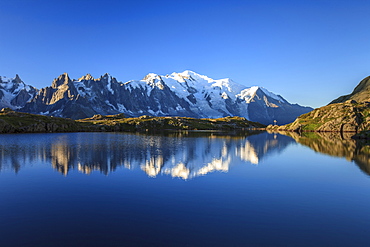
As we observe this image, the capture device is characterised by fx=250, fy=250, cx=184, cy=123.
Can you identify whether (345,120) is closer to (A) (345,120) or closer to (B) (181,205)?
(A) (345,120)

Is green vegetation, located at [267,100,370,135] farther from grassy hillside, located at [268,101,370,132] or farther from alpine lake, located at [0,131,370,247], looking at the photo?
alpine lake, located at [0,131,370,247]

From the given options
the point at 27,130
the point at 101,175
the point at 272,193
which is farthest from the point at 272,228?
the point at 27,130

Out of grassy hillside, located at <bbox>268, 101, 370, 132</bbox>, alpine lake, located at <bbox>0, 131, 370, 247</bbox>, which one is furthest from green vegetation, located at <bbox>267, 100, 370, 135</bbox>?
alpine lake, located at <bbox>0, 131, 370, 247</bbox>

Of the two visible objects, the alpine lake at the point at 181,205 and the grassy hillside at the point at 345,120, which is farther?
the grassy hillside at the point at 345,120

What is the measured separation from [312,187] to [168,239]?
25.1m

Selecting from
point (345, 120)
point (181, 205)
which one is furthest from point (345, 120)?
point (181, 205)

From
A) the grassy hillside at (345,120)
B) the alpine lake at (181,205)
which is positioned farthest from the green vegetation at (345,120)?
the alpine lake at (181,205)

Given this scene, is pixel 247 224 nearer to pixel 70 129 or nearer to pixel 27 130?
pixel 27 130

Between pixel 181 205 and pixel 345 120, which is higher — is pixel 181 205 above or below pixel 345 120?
below

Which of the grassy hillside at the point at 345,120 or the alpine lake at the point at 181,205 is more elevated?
the grassy hillside at the point at 345,120

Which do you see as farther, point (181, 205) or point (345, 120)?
point (345, 120)

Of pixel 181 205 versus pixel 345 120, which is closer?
pixel 181 205

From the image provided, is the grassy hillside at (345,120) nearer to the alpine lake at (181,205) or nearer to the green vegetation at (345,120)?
the green vegetation at (345,120)

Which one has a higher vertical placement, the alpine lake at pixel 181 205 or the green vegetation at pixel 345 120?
the green vegetation at pixel 345 120
